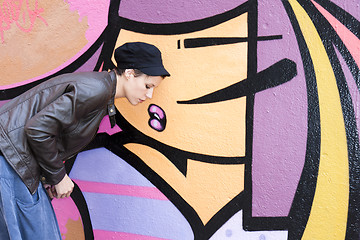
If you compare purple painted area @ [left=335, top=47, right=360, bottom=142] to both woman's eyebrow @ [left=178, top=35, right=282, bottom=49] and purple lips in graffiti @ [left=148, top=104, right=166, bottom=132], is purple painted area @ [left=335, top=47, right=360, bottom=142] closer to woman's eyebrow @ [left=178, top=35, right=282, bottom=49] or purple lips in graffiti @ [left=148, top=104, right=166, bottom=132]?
woman's eyebrow @ [left=178, top=35, right=282, bottom=49]

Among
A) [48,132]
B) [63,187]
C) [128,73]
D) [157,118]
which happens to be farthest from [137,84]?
[63,187]

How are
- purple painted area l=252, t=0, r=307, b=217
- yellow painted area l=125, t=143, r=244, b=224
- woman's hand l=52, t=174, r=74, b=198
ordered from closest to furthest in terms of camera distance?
woman's hand l=52, t=174, r=74, b=198
purple painted area l=252, t=0, r=307, b=217
yellow painted area l=125, t=143, r=244, b=224

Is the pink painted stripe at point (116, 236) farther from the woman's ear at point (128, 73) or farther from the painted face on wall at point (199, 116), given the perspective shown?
the woman's ear at point (128, 73)

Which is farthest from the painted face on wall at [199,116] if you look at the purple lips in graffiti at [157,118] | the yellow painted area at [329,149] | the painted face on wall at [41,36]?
the yellow painted area at [329,149]

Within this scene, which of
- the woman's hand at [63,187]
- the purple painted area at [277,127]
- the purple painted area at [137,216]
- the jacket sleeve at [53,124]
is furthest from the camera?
the purple painted area at [137,216]

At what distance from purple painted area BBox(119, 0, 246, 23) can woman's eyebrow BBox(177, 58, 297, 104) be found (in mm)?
445

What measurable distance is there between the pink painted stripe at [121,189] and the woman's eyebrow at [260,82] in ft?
2.31

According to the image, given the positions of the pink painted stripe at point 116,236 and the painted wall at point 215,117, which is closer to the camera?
the painted wall at point 215,117

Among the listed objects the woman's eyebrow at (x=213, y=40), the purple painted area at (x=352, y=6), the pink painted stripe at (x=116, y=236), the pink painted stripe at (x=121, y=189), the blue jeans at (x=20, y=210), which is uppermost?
the purple painted area at (x=352, y=6)

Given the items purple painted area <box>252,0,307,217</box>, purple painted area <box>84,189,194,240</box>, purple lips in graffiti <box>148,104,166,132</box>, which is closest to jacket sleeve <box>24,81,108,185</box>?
purple lips in graffiti <box>148,104,166,132</box>

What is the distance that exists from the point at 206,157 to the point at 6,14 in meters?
1.70

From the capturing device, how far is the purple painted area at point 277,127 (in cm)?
192

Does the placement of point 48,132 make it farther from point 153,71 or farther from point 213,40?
point 213,40

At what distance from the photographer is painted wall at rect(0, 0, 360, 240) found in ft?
6.20
